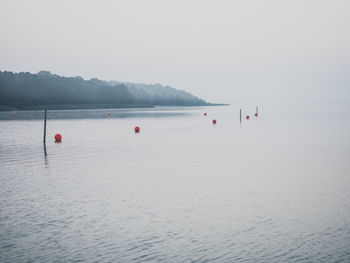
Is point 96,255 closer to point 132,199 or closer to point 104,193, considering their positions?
point 132,199

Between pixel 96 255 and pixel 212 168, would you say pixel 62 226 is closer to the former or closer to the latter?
pixel 96 255

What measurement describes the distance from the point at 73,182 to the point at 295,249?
402 inches

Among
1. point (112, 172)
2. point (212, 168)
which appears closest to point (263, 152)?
point (212, 168)

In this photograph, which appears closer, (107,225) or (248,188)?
(107,225)

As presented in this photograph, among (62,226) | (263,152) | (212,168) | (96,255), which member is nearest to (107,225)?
(62,226)

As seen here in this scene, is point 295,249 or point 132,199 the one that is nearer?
point 295,249

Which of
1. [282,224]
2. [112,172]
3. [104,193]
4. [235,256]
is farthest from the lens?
[112,172]

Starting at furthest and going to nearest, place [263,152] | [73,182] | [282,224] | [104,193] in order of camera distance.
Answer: [263,152] → [73,182] → [104,193] → [282,224]

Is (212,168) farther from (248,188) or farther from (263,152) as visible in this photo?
(263,152)

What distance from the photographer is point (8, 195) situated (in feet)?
44.5

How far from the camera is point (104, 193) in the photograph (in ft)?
45.3

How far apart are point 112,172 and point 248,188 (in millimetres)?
6919

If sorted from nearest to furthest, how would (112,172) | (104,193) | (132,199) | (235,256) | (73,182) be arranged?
(235,256) → (132,199) → (104,193) → (73,182) → (112,172)

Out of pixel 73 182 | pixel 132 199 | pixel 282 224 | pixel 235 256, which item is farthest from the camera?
pixel 73 182
